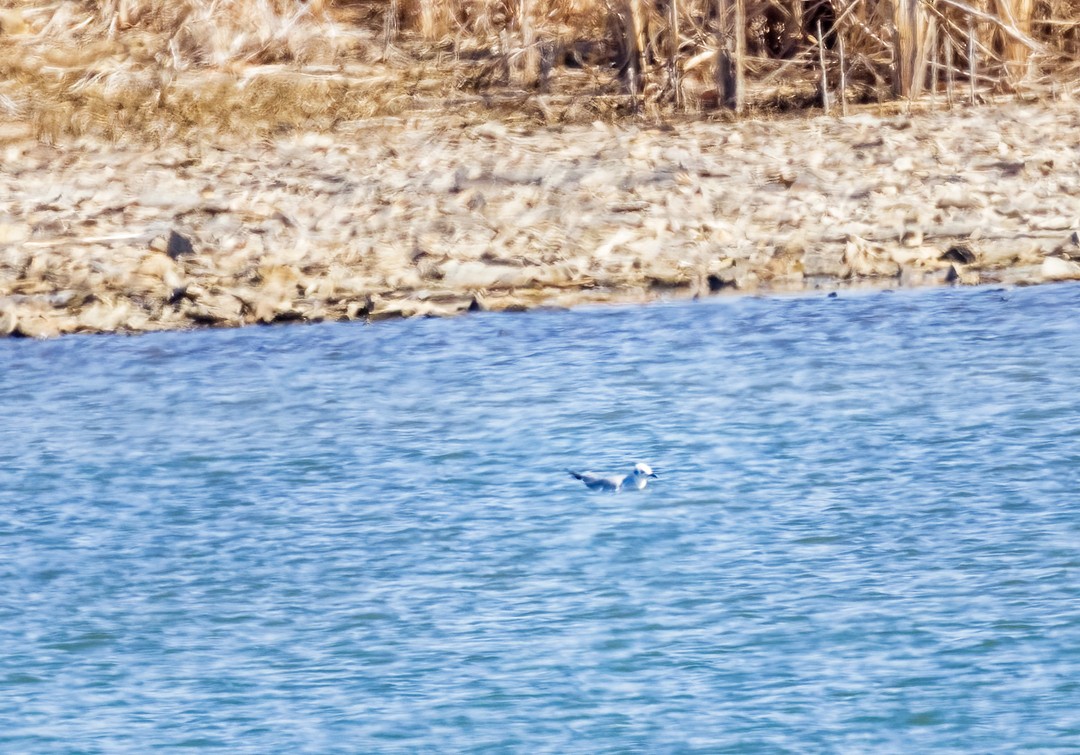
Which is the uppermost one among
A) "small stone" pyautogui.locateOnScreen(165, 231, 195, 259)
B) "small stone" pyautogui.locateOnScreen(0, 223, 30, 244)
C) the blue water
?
"small stone" pyautogui.locateOnScreen(0, 223, 30, 244)

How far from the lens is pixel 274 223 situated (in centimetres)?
980

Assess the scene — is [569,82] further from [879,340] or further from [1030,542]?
[1030,542]

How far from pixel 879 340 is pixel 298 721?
3.90 m

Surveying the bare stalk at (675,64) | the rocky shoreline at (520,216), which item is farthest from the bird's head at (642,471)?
the bare stalk at (675,64)

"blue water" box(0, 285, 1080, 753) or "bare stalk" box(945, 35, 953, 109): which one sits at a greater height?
"bare stalk" box(945, 35, 953, 109)

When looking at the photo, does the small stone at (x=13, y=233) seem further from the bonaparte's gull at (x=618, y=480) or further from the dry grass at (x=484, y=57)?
the bonaparte's gull at (x=618, y=480)

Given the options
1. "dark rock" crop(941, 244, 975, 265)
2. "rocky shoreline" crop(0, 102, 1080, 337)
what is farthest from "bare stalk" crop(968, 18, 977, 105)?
"dark rock" crop(941, 244, 975, 265)

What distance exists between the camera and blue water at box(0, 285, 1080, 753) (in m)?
4.21

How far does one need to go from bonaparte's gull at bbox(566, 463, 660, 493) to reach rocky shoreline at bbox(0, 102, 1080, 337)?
8.58ft

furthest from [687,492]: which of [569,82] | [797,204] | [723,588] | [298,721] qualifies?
[569,82]

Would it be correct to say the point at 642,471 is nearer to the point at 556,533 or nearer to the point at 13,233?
the point at 556,533

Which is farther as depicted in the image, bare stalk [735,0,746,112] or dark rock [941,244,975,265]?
bare stalk [735,0,746,112]

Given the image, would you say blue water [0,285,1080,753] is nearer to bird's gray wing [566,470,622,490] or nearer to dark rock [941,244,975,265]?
bird's gray wing [566,470,622,490]

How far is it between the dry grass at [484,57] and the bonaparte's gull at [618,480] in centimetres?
617
